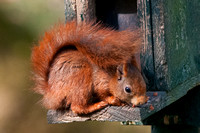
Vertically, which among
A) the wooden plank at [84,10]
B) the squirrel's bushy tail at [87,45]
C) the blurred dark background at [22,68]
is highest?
the wooden plank at [84,10]

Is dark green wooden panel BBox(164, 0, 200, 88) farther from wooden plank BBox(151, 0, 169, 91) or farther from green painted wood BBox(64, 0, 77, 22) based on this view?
green painted wood BBox(64, 0, 77, 22)

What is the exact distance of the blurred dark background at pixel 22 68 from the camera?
4.75m

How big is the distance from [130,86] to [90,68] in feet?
0.88

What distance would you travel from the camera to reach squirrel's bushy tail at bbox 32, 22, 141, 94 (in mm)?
2518

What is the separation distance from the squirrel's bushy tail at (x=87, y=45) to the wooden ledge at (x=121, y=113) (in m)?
0.21

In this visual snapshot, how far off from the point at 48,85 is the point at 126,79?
48 cm

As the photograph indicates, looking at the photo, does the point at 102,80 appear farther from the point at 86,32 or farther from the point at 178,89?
the point at 178,89

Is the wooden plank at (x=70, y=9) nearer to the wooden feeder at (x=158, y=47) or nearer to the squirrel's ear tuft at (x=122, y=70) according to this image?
the wooden feeder at (x=158, y=47)

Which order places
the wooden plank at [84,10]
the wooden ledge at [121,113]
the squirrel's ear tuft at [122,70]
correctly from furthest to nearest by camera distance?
the wooden plank at [84,10], the squirrel's ear tuft at [122,70], the wooden ledge at [121,113]

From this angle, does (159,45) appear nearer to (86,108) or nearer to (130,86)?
(130,86)

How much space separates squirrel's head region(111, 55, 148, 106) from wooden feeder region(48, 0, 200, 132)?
5 centimetres

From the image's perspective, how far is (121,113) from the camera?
243 cm

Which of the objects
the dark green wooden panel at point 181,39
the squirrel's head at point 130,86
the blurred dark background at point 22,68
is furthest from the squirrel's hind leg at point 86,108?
the blurred dark background at point 22,68

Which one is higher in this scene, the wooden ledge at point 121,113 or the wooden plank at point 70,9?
the wooden plank at point 70,9
